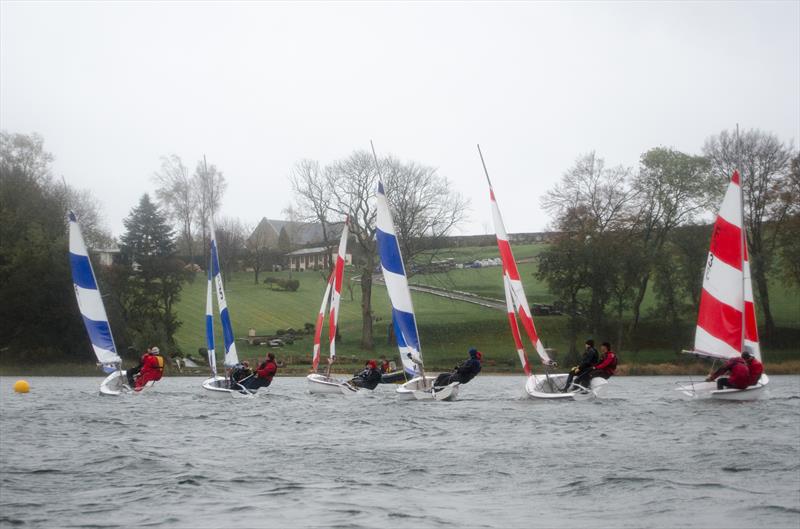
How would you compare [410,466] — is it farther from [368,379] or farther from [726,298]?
[368,379]

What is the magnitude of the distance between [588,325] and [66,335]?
29.2 m

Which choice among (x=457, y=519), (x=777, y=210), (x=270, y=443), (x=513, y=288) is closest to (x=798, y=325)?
(x=777, y=210)

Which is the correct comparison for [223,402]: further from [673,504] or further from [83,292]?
[673,504]

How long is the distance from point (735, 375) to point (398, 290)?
30.0 ft

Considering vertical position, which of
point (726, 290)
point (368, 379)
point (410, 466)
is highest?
point (726, 290)

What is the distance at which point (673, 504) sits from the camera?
38.6 feet

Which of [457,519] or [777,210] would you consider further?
[777,210]

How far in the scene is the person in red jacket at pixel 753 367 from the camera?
24891 mm

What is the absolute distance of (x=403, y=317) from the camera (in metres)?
26.9

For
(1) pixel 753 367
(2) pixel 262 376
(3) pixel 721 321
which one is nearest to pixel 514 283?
(3) pixel 721 321

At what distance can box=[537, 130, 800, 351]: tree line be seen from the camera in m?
51.9

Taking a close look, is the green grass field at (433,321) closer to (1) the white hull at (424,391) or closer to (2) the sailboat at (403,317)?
(1) the white hull at (424,391)

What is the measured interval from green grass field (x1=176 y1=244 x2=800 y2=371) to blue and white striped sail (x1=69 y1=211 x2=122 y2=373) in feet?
66.5

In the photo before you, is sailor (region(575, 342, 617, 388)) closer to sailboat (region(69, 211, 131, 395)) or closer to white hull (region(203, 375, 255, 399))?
white hull (region(203, 375, 255, 399))
